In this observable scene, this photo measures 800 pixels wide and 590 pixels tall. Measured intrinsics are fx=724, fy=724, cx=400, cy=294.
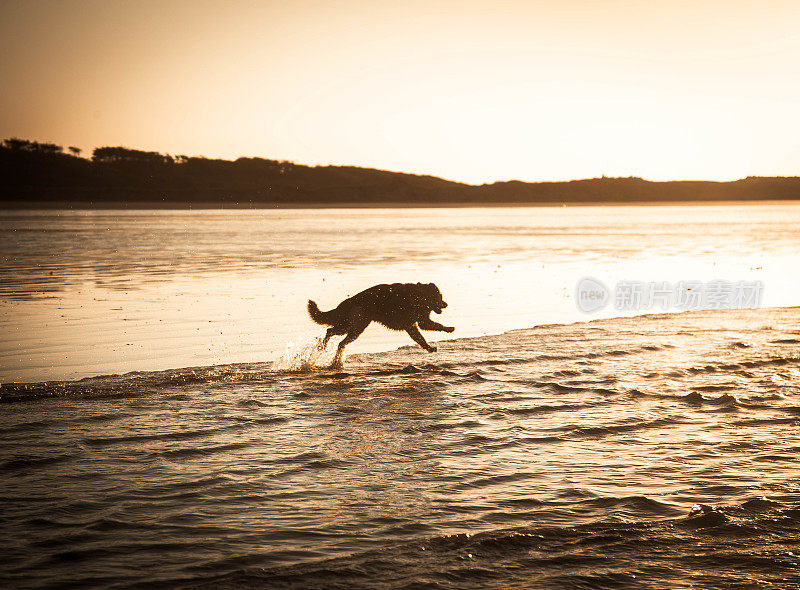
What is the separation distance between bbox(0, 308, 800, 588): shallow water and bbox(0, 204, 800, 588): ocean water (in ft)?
0.08

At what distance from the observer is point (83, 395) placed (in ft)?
30.3

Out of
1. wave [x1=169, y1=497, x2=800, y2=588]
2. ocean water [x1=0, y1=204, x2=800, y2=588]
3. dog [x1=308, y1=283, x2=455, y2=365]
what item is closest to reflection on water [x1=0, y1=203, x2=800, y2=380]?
ocean water [x1=0, y1=204, x2=800, y2=588]

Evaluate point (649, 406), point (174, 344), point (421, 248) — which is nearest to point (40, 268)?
point (174, 344)

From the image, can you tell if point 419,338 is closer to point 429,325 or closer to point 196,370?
point 429,325

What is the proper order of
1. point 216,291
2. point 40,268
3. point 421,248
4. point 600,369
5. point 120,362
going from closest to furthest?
1. point 600,369
2. point 120,362
3. point 216,291
4. point 40,268
5. point 421,248

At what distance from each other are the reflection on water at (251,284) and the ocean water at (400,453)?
0.15 meters

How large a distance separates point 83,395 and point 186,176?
151151 mm

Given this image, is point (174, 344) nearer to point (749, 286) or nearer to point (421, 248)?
point (749, 286)

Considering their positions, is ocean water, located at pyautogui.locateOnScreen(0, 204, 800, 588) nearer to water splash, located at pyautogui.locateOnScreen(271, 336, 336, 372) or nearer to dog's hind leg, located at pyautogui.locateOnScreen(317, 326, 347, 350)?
water splash, located at pyautogui.locateOnScreen(271, 336, 336, 372)

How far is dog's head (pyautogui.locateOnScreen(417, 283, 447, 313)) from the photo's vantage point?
12.6 m

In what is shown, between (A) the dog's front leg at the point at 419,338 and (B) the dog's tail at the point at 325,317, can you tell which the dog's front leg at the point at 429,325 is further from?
(B) the dog's tail at the point at 325,317

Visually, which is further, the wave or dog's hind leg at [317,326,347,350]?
dog's hind leg at [317,326,347,350]

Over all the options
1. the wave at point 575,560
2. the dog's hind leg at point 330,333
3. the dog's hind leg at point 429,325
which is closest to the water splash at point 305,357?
the dog's hind leg at point 330,333

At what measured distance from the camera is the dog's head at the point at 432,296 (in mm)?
12562
